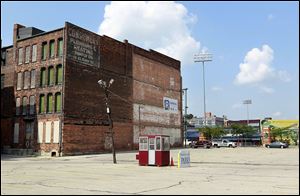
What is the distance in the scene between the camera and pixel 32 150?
4362 cm

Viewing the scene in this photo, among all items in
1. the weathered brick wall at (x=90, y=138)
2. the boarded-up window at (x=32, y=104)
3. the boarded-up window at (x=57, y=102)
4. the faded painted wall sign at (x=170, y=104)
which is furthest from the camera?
the faded painted wall sign at (x=170, y=104)

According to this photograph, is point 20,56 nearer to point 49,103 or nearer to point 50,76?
point 50,76

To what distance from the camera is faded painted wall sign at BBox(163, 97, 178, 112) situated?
213 ft

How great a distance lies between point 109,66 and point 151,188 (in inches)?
1556

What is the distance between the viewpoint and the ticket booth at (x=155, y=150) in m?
24.9

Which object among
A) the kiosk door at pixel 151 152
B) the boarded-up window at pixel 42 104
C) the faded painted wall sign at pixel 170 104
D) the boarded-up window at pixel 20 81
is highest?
the boarded-up window at pixel 20 81

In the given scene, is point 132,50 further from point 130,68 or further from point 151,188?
point 151,188

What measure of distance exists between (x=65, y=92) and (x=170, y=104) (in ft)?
88.3

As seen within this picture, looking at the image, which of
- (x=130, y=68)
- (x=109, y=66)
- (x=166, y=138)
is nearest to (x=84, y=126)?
(x=109, y=66)

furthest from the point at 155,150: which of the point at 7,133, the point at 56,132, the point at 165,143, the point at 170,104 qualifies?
the point at 170,104

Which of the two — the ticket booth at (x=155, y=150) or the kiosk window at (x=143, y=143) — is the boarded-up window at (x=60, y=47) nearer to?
the kiosk window at (x=143, y=143)

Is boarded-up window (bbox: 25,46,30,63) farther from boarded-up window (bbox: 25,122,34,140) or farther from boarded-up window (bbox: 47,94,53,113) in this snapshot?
boarded-up window (bbox: 25,122,34,140)

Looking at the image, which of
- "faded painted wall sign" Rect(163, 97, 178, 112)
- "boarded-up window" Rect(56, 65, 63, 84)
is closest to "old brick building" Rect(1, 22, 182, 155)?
"boarded-up window" Rect(56, 65, 63, 84)

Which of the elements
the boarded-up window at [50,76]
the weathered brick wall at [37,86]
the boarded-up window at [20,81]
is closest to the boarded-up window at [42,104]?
the weathered brick wall at [37,86]
